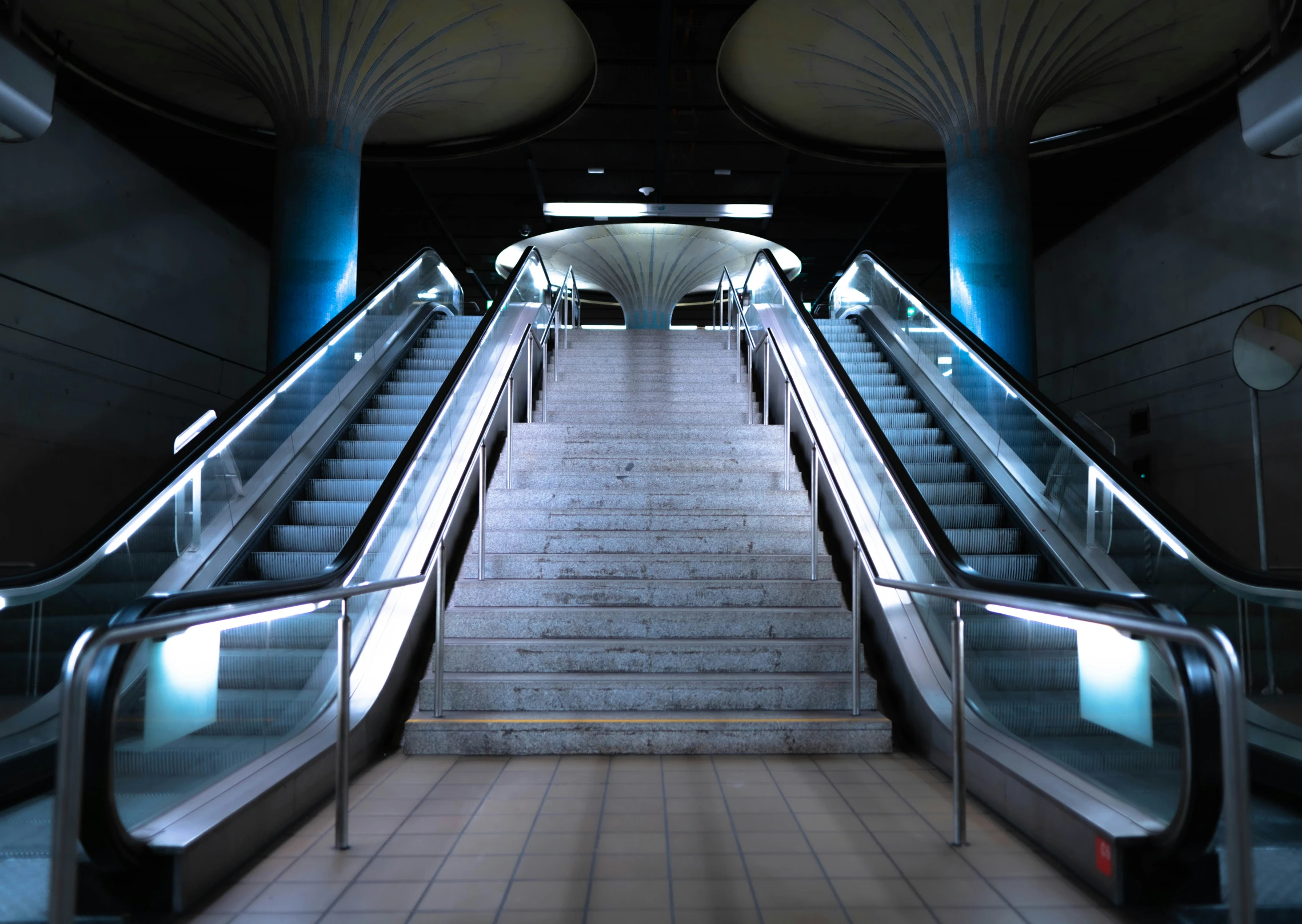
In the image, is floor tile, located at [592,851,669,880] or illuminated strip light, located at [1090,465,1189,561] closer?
floor tile, located at [592,851,669,880]

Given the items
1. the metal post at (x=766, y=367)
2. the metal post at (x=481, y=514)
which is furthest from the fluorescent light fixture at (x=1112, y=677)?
the metal post at (x=766, y=367)

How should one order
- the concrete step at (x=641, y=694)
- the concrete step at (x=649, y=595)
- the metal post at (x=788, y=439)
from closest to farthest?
the concrete step at (x=641, y=694) → the concrete step at (x=649, y=595) → the metal post at (x=788, y=439)

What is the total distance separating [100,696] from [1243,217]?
14.1 meters

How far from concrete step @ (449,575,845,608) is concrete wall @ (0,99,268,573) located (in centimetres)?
763

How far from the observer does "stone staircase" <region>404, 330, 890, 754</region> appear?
431 centimetres

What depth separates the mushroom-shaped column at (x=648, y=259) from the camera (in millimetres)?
18016

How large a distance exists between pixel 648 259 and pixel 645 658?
1562 cm

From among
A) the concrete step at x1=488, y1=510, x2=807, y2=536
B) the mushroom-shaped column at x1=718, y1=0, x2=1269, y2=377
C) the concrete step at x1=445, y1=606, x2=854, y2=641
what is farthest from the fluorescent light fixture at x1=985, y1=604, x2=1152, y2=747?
the mushroom-shaped column at x1=718, y1=0, x2=1269, y2=377

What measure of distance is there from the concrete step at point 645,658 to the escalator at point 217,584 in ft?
3.37

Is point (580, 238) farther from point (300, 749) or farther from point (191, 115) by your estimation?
point (300, 749)

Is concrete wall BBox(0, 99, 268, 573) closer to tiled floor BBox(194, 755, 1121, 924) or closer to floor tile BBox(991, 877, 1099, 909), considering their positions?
tiled floor BBox(194, 755, 1121, 924)

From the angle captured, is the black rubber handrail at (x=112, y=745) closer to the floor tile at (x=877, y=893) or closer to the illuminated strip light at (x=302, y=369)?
the floor tile at (x=877, y=893)

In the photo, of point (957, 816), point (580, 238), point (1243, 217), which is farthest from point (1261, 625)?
point (580, 238)

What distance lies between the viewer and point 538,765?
162 inches
